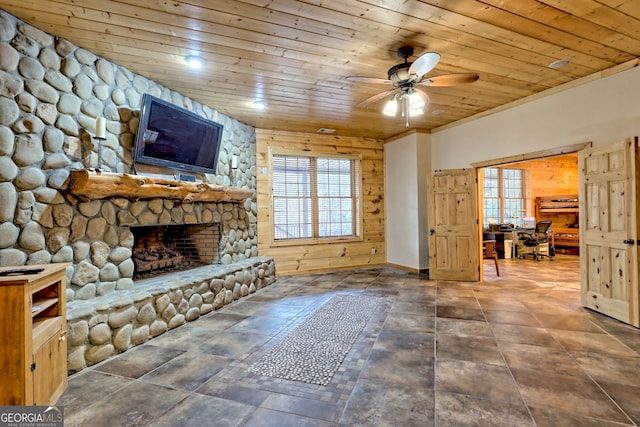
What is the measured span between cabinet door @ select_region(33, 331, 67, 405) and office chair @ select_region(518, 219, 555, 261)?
8.64 meters

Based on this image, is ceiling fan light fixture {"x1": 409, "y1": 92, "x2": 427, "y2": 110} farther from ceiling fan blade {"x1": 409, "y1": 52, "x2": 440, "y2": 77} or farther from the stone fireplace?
the stone fireplace

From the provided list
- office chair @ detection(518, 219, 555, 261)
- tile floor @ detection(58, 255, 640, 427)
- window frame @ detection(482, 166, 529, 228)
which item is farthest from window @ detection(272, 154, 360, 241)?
office chair @ detection(518, 219, 555, 261)

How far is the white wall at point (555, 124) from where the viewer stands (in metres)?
3.47

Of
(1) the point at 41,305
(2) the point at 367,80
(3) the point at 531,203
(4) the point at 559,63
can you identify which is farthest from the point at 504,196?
(1) the point at 41,305

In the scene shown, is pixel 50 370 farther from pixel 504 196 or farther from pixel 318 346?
pixel 504 196

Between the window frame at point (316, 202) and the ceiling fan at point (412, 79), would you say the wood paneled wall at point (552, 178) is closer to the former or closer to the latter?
the window frame at point (316, 202)

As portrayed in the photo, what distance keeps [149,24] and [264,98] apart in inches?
73.1

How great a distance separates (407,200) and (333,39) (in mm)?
3986

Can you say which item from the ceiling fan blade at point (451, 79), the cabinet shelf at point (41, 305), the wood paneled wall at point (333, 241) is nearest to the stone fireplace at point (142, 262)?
the cabinet shelf at point (41, 305)

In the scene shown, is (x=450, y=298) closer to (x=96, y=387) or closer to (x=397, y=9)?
(x=397, y=9)

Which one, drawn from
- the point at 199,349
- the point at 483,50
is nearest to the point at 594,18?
the point at 483,50

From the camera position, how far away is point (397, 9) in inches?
95.3

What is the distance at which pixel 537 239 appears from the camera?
7.46 m

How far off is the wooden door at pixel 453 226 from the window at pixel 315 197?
1.65 metres
